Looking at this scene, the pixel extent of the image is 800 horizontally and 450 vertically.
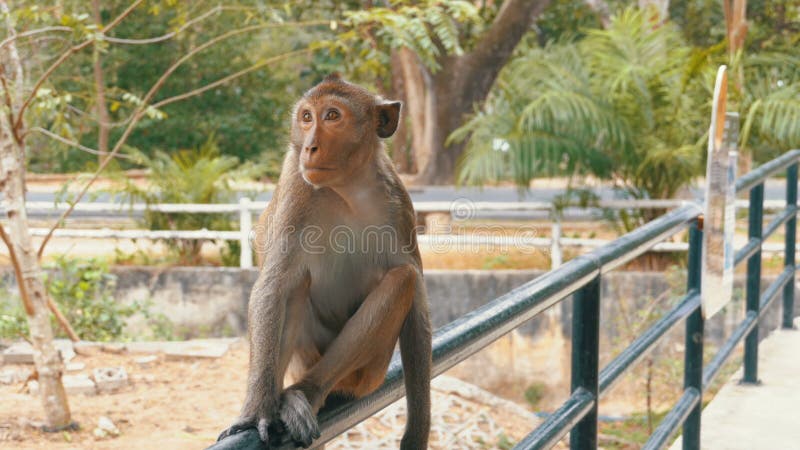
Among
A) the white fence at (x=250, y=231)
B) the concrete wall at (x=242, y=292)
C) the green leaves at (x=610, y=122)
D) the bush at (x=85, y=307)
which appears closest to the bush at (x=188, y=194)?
the white fence at (x=250, y=231)

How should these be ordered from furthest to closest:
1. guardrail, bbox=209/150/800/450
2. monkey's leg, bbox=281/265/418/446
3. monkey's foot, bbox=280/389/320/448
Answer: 1. monkey's leg, bbox=281/265/418/446
2. guardrail, bbox=209/150/800/450
3. monkey's foot, bbox=280/389/320/448

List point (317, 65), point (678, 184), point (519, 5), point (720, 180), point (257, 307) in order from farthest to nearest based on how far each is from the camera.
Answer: point (317, 65)
point (519, 5)
point (678, 184)
point (720, 180)
point (257, 307)

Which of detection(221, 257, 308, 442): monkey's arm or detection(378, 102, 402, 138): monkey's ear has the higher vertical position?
detection(378, 102, 402, 138): monkey's ear

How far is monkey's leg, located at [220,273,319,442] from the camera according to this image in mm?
1704

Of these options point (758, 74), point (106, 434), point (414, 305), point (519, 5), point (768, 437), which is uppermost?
point (519, 5)

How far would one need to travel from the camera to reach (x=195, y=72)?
23188mm

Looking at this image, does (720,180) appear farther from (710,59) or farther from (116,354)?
(710,59)

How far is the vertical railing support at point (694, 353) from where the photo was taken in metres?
3.35

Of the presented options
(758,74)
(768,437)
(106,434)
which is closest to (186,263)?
A: (106,434)

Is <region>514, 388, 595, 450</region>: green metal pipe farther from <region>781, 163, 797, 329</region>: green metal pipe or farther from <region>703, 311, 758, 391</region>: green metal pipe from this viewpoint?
<region>781, 163, 797, 329</region>: green metal pipe

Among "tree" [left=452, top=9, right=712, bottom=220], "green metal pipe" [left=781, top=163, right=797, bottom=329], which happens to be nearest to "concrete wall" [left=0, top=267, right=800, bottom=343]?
"tree" [left=452, top=9, right=712, bottom=220]

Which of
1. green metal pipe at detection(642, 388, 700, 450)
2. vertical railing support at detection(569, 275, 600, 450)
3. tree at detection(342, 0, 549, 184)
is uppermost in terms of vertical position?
tree at detection(342, 0, 549, 184)

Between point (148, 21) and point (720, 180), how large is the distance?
20.5 m

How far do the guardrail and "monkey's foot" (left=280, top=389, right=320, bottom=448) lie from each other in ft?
0.07
